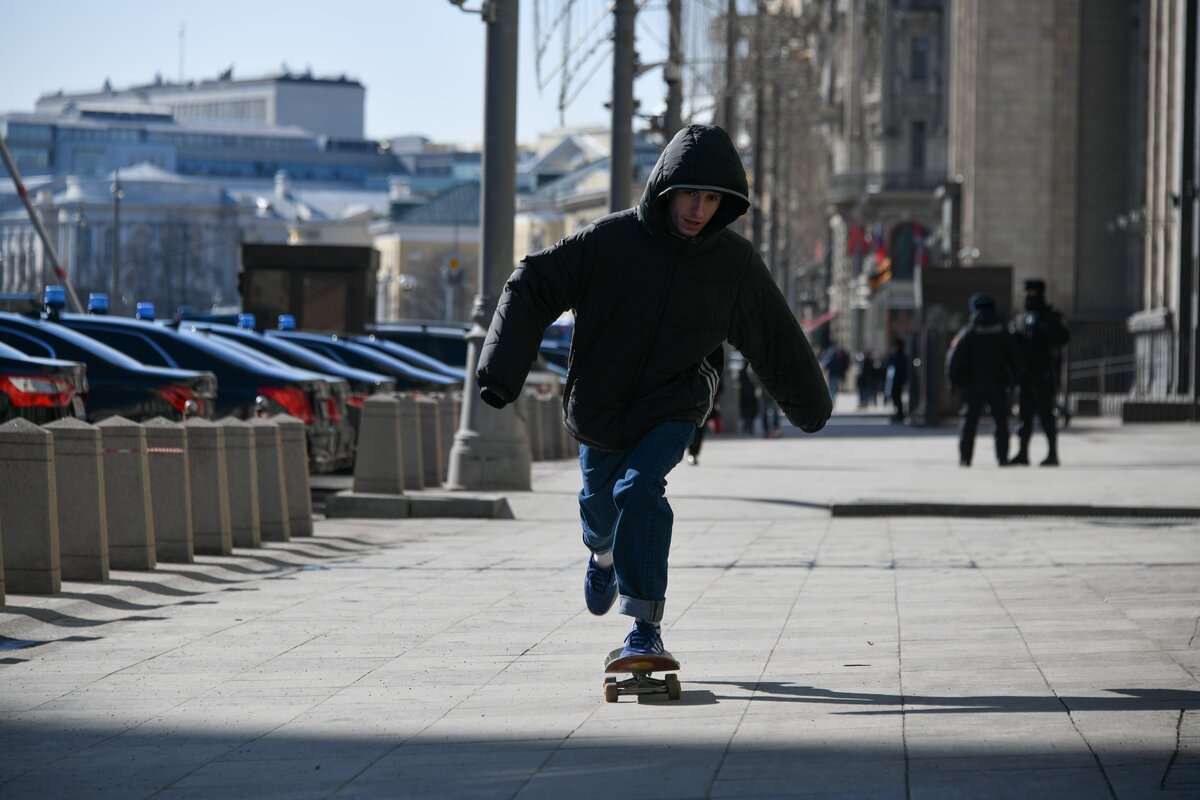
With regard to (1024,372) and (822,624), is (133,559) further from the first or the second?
(1024,372)

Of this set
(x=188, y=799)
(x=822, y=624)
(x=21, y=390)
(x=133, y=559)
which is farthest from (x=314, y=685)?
(x=21, y=390)

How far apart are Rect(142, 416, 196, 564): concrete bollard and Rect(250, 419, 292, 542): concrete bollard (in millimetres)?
1372

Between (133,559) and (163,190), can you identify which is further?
(163,190)

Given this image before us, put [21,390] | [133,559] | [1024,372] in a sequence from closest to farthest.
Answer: [133,559] → [21,390] → [1024,372]

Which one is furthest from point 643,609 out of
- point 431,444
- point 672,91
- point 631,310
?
point 672,91

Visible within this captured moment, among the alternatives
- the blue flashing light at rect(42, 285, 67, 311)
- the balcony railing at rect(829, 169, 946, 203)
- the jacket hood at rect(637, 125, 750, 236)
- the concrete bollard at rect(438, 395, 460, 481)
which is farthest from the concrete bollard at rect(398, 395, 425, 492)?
the balcony railing at rect(829, 169, 946, 203)

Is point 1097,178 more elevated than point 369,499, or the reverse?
point 1097,178

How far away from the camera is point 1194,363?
33.9 m

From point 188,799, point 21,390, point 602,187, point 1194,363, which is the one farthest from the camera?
point 602,187

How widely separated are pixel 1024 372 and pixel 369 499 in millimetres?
8329

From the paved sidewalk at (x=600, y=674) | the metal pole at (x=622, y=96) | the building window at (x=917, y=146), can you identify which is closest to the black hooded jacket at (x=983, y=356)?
the metal pole at (x=622, y=96)

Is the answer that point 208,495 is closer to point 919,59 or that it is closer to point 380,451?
point 380,451

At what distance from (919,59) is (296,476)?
3094 inches

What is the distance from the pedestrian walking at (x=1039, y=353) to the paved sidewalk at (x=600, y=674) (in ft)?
25.0
